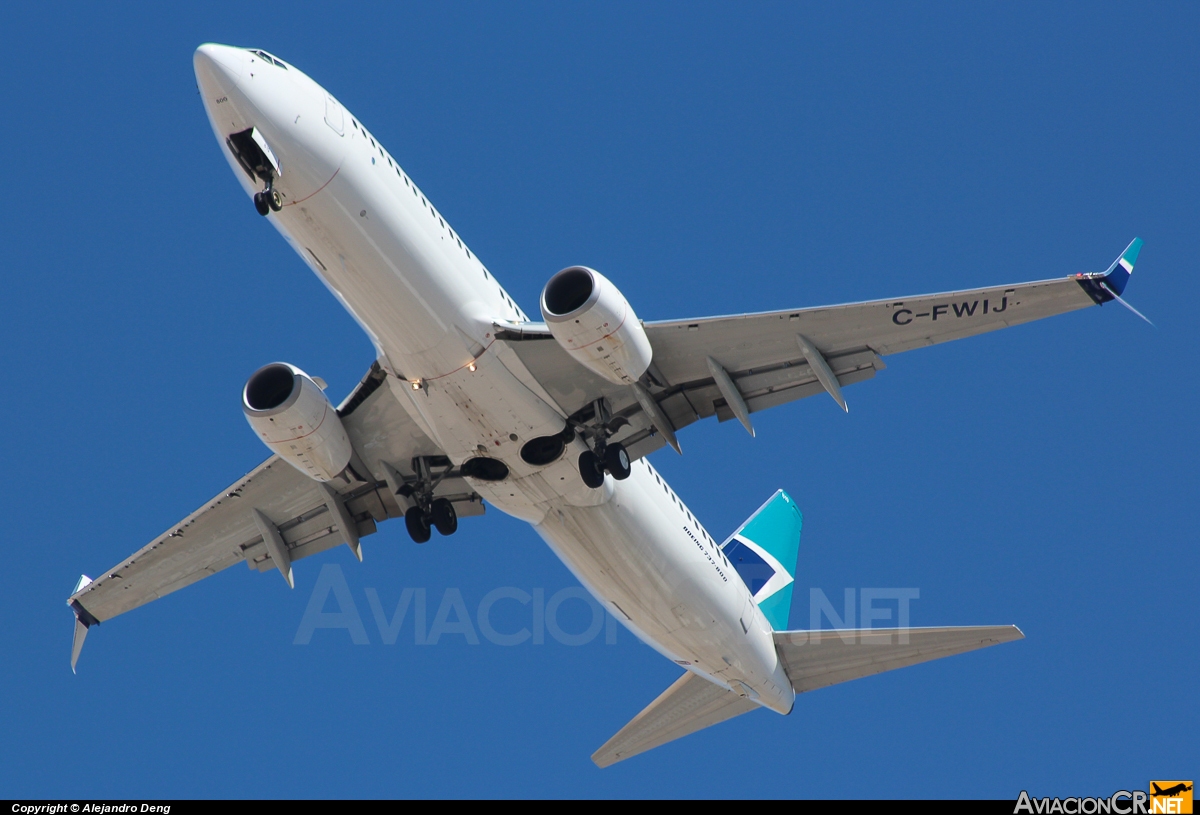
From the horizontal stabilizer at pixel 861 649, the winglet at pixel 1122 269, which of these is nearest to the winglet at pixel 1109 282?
the winglet at pixel 1122 269

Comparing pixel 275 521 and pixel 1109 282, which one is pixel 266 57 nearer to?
pixel 275 521

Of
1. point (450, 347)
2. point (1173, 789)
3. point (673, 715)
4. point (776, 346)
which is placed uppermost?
point (776, 346)

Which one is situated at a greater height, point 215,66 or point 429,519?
point 215,66

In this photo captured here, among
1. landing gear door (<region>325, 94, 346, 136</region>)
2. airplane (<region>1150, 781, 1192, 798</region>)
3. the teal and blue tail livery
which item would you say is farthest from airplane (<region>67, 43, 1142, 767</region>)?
airplane (<region>1150, 781, 1192, 798</region>)

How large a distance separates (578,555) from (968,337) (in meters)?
7.89

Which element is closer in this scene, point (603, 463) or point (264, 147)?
point (264, 147)

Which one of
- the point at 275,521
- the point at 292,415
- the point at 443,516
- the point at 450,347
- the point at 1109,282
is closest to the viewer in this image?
the point at 1109,282

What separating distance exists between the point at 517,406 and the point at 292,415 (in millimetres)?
3772

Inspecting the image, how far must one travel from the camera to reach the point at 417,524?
25.4 metres

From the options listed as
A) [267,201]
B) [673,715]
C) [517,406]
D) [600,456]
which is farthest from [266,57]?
[673,715]

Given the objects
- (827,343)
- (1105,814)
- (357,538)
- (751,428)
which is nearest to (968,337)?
(827,343)

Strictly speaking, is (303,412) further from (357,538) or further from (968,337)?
(968,337)

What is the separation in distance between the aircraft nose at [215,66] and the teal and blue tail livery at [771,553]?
15.5m

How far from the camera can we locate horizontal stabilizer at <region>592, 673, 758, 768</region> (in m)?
28.9
